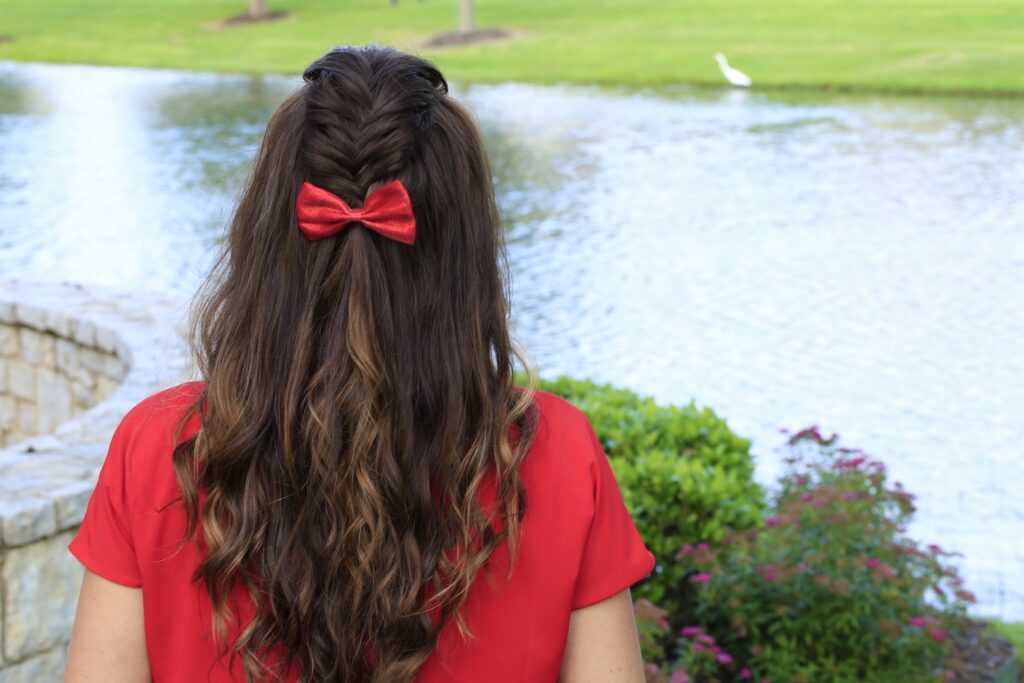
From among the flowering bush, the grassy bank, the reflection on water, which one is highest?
the flowering bush

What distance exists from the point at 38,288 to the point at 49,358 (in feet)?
1.58

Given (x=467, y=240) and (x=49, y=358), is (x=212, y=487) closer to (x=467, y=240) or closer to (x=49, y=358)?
(x=467, y=240)

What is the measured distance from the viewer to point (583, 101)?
23094 millimetres

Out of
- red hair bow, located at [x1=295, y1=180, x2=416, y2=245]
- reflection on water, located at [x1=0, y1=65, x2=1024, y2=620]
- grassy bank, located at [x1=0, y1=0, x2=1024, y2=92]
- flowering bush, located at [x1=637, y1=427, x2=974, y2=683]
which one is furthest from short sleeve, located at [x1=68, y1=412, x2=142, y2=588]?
grassy bank, located at [x1=0, y1=0, x2=1024, y2=92]

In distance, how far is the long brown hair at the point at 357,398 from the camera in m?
1.45

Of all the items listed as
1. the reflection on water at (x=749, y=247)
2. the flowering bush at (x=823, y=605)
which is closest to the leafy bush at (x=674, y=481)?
the flowering bush at (x=823, y=605)

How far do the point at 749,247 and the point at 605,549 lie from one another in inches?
421

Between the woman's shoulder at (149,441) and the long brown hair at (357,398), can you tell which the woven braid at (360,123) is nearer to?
the long brown hair at (357,398)

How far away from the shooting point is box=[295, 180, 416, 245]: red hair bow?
1410 millimetres

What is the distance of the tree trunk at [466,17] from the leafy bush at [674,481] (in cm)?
2929

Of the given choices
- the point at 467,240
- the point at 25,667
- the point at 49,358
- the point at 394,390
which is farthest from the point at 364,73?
the point at 49,358

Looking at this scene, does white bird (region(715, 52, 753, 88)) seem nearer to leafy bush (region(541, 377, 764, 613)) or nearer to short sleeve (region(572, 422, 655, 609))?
leafy bush (region(541, 377, 764, 613))

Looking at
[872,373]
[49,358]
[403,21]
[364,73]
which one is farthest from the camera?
[403,21]

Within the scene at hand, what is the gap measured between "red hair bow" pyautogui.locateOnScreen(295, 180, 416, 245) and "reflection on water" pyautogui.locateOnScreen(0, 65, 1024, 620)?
0.42 m
